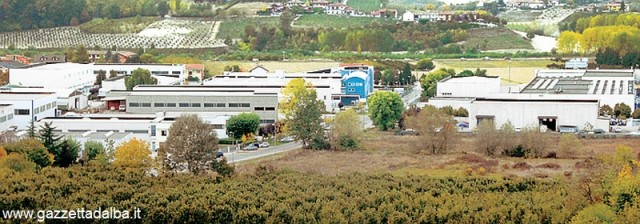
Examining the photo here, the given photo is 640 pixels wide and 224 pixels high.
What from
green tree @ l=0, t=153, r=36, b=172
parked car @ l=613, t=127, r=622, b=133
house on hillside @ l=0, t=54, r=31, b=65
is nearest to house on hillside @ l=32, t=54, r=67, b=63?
house on hillside @ l=0, t=54, r=31, b=65

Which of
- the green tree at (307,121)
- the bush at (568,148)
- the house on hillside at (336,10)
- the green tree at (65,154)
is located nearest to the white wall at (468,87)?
the green tree at (307,121)

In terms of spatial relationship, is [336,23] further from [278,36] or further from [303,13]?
[278,36]

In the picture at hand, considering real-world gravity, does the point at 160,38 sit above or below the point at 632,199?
above

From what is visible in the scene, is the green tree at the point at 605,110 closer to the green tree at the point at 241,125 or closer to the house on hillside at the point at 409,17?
the green tree at the point at 241,125

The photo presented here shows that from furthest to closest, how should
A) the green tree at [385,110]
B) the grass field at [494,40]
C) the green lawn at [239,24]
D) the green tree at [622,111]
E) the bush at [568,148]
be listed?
1. the green lawn at [239,24]
2. the grass field at [494,40]
3. the green tree at [622,111]
4. the green tree at [385,110]
5. the bush at [568,148]

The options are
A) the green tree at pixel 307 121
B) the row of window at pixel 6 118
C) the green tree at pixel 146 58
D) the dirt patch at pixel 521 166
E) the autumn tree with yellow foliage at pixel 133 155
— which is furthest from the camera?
the green tree at pixel 146 58

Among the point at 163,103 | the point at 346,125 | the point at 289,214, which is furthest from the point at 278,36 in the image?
the point at 289,214

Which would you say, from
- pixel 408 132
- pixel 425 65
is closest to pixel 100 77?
pixel 425 65

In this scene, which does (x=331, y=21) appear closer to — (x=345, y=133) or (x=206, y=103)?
(x=206, y=103)
